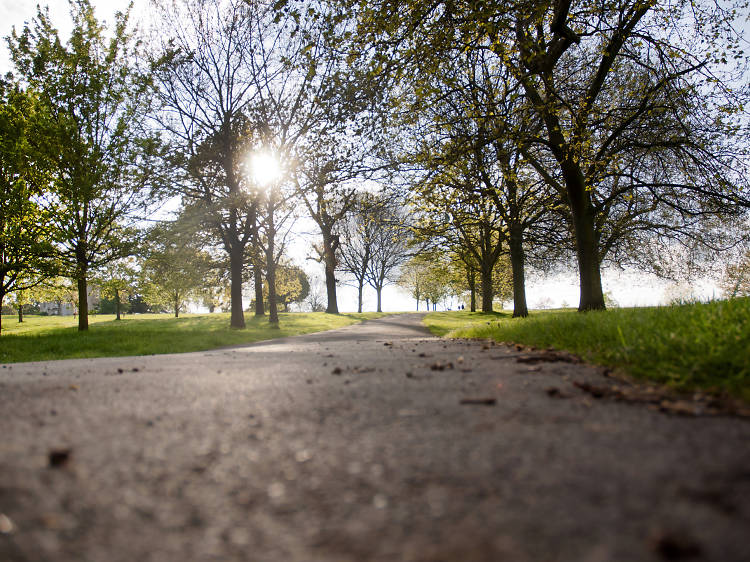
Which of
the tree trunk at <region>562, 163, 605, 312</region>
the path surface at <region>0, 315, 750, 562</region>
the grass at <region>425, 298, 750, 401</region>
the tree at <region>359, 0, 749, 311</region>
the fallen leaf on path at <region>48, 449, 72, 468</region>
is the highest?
the tree at <region>359, 0, 749, 311</region>

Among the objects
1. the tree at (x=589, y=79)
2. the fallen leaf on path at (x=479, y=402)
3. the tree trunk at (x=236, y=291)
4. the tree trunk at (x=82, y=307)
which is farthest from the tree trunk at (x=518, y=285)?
the tree trunk at (x=82, y=307)

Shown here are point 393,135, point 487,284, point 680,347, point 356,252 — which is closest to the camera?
point 680,347

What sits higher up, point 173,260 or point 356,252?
point 356,252

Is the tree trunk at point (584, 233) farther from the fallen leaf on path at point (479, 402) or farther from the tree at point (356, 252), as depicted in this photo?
the tree at point (356, 252)

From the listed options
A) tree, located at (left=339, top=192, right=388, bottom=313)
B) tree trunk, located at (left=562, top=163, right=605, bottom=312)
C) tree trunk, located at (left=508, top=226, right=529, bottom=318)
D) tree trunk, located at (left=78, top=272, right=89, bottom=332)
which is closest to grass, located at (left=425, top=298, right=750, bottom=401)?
tree trunk, located at (left=562, top=163, right=605, bottom=312)

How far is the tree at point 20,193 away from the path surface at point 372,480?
16111 millimetres

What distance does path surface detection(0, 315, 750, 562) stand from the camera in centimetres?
117

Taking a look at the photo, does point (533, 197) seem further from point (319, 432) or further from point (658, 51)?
point (319, 432)

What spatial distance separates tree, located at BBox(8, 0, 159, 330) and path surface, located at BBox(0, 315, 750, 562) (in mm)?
16093

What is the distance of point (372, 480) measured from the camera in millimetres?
1571

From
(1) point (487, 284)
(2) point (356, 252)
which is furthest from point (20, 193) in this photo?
(2) point (356, 252)

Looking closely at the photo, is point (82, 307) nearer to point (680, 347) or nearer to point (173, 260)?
point (173, 260)

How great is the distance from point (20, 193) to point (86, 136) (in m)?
3.37

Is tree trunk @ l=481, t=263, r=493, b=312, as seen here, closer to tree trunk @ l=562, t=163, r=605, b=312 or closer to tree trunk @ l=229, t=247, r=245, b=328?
tree trunk @ l=562, t=163, r=605, b=312
